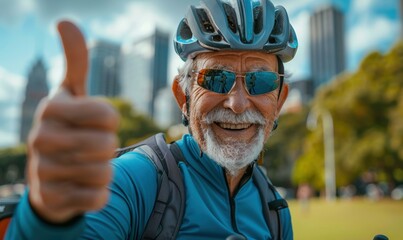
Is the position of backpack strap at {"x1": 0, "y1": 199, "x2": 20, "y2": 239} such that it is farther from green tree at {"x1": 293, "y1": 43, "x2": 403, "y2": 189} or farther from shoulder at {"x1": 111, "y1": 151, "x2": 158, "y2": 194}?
green tree at {"x1": 293, "y1": 43, "x2": 403, "y2": 189}

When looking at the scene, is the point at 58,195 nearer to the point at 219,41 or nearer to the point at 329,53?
the point at 219,41

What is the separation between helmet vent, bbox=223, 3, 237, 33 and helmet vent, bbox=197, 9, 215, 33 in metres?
0.13

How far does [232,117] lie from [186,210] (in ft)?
2.05

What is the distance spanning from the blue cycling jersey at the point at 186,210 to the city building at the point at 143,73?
11509 cm

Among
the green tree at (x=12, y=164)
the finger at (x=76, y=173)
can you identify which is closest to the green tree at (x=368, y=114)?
the finger at (x=76, y=173)

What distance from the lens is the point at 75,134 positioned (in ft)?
2.94

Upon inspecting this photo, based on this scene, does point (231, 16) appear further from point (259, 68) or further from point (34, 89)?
point (34, 89)

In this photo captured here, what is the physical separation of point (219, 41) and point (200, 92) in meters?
0.34

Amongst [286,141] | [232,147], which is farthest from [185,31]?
[286,141]

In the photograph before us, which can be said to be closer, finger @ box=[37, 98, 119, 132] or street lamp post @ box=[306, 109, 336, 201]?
finger @ box=[37, 98, 119, 132]

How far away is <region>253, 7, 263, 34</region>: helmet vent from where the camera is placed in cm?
263

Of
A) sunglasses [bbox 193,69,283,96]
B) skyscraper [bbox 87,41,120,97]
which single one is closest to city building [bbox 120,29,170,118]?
skyscraper [bbox 87,41,120,97]

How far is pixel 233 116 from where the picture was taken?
93.9 inches

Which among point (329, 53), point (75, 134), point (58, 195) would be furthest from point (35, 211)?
point (329, 53)
